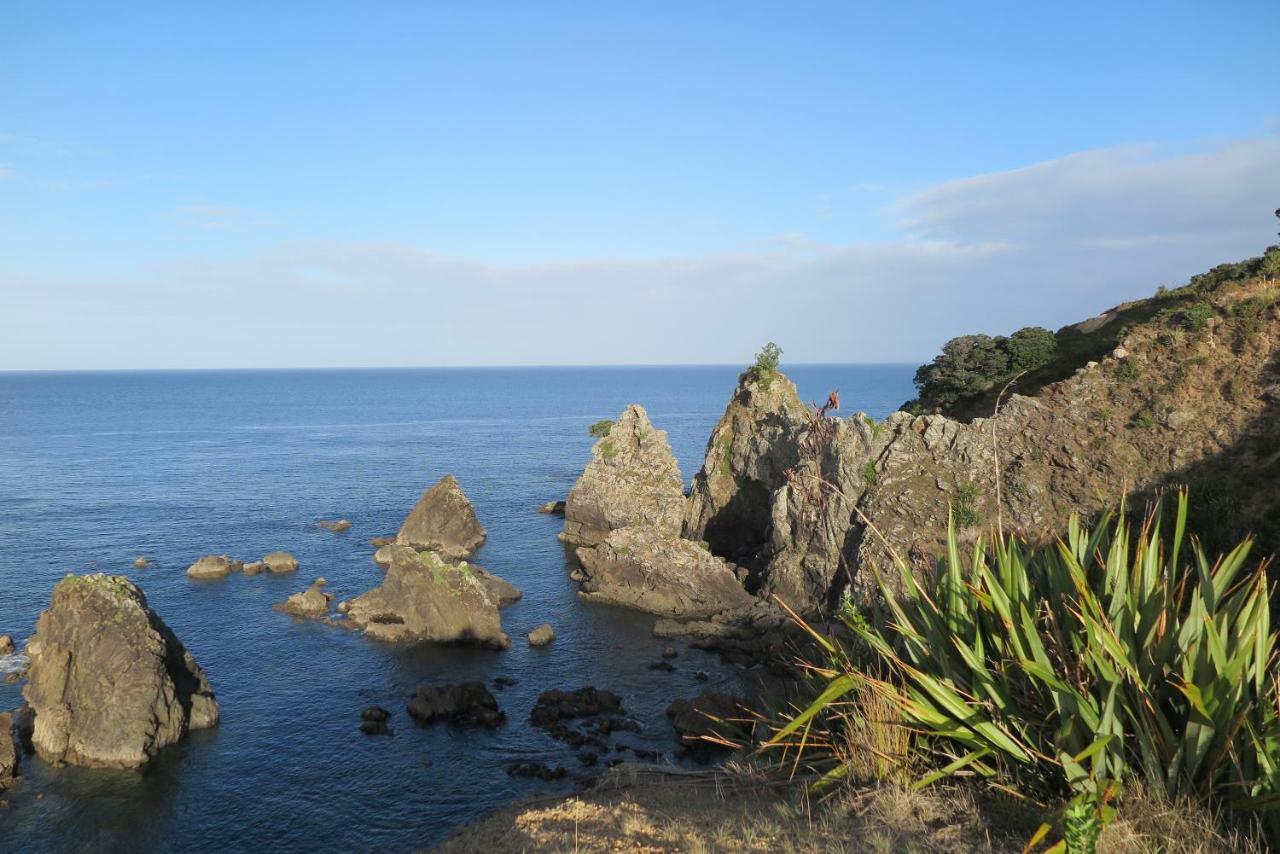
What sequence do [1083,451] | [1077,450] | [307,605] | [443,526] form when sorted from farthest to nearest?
1. [443,526]
2. [307,605]
3. [1077,450]
4. [1083,451]

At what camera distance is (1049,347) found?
6038 centimetres

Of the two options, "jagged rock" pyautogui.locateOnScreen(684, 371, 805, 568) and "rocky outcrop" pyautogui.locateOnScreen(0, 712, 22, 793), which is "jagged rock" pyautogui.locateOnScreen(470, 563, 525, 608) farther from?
"rocky outcrop" pyautogui.locateOnScreen(0, 712, 22, 793)

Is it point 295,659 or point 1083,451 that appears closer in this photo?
point 295,659

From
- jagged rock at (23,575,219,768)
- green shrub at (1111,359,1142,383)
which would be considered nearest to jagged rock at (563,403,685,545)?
green shrub at (1111,359,1142,383)

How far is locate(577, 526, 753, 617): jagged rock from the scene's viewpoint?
54.2 metres

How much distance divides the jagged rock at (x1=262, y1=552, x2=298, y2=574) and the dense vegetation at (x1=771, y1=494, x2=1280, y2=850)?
2344 inches

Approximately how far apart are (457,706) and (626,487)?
35.5 metres

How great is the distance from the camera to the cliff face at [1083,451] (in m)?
43.1

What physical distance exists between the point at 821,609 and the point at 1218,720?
1668 inches

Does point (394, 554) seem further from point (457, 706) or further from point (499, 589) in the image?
point (457, 706)

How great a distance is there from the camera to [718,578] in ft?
180

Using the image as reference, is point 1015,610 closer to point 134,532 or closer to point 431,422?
point 134,532

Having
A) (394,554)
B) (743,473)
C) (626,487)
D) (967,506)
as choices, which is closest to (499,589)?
(394,554)

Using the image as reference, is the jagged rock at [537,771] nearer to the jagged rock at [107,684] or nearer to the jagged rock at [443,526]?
the jagged rock at [107,684]
